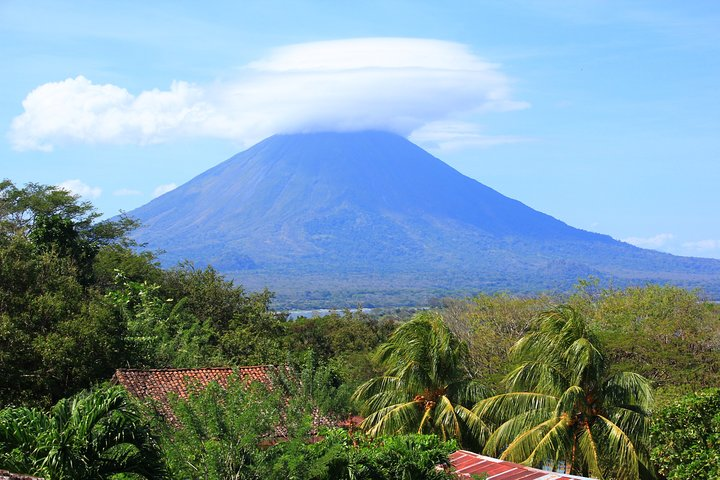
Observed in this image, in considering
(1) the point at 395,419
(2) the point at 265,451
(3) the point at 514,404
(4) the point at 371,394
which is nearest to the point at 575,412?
(3) the point at 514,404

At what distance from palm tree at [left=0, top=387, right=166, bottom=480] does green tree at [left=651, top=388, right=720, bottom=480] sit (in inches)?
291

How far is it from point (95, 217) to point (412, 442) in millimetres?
37777

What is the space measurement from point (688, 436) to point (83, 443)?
334 inches

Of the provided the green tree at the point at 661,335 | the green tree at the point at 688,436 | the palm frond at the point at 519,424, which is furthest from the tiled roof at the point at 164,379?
the green tree at the point at 661,335

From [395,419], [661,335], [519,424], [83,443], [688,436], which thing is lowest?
[395,419]

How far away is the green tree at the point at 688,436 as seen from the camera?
12328 mm

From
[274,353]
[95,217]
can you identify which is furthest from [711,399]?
[95,217]

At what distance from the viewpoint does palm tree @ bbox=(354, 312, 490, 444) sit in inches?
608

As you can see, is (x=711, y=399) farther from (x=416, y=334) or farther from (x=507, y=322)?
(x=507, y=322)

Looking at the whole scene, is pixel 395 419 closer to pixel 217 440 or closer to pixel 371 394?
pixel 371 394

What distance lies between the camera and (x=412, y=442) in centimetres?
1070

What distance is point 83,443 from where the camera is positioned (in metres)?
8.77

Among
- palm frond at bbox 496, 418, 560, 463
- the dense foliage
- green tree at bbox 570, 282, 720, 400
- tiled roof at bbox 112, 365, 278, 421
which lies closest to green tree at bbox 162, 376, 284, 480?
the dense foliage

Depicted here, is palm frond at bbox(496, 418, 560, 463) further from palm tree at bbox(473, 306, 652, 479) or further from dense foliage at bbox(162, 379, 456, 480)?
dense foliage at bbox(162, 379, 456, 480)
